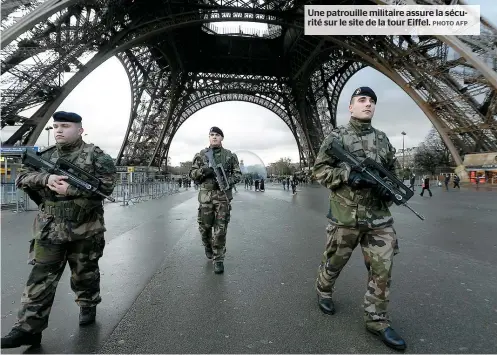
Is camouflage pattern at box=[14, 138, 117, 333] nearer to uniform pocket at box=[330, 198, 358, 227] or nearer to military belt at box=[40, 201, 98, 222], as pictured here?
military belt at box=[40, 201, 98, 222]

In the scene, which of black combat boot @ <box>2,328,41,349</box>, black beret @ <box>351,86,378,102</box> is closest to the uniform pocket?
black beret @ <box>351,86,378,102</box>

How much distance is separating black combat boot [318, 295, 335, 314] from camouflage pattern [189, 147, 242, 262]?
166 cm

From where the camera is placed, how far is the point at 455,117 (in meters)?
19.5

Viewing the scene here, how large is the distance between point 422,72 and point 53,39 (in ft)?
66.9

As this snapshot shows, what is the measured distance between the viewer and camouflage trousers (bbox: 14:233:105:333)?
2.29m

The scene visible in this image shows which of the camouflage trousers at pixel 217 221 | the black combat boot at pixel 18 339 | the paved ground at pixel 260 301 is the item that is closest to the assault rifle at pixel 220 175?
the camouflage trousers at pixel 217 221

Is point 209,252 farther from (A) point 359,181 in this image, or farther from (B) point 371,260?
(A) point 359,181

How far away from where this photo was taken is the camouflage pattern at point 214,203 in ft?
13.8

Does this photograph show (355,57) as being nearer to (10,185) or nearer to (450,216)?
(450,216)

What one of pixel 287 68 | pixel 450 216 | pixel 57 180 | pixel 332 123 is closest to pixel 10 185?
pixel 57 180

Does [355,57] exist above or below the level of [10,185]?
above

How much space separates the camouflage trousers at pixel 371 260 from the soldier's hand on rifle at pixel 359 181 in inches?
14.8

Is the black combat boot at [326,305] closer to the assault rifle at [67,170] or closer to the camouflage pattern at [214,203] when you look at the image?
the camouflage pattern at [214,203]

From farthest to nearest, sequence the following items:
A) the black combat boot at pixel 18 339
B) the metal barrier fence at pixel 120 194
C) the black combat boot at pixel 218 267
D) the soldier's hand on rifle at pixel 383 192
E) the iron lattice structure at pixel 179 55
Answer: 1. the iron lattice structure at pixel 179 55
2. the metal barrier fence at pixel 120 194
3. the black combat boot at pixel 218 267
4. the soldier's hand on rifle at pixel 383 192
5. the black combat boot at pixel 18 339
